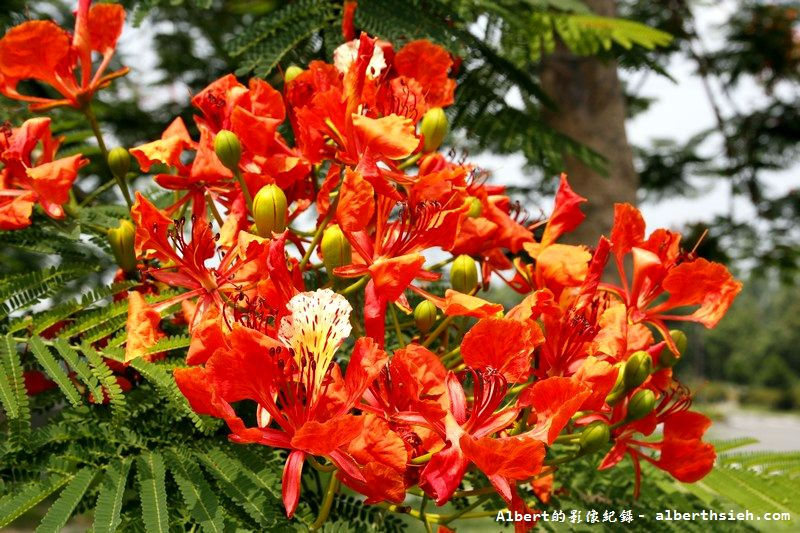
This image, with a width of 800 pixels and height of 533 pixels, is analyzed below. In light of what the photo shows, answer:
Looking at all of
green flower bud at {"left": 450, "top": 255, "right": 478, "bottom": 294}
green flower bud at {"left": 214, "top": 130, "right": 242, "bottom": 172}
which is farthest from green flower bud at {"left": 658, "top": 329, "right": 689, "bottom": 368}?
green flower bud at {"left": 214, "top": 130, "right": 242, "bottom": 172}

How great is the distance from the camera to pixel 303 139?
4.27 ft

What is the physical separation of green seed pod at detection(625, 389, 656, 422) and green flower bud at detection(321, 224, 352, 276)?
21.5 inches

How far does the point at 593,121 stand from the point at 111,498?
254cm

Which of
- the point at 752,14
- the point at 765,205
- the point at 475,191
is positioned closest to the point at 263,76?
the point at 475,191

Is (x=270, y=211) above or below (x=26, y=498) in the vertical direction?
above

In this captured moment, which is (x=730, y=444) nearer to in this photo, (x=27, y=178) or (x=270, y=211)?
(x=270, y=211)

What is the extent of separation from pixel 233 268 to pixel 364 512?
1.59 ft

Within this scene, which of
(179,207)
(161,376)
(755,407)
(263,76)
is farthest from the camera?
(755,407)

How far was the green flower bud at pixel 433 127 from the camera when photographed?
1404mm

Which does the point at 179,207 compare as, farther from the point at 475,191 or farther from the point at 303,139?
the point at 475,191

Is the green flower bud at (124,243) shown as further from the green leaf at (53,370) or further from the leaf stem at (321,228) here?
the leaf stem at (321,228)

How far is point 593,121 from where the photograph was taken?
315 cm

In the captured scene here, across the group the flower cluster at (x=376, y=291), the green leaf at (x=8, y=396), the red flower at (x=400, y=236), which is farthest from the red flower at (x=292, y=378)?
the green leaf at (x=8, y=396)

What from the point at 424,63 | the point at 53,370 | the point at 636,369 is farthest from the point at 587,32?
the point at 53,370
